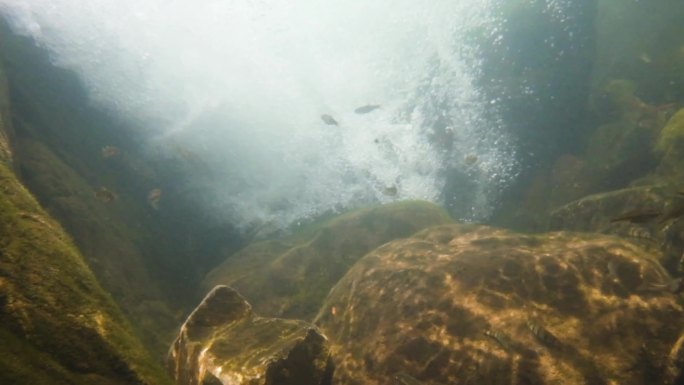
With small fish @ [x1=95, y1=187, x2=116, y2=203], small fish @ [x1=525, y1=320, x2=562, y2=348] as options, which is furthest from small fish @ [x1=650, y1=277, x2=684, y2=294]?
small fish @ [x1=95, y1=187, x2=116, y2=203]

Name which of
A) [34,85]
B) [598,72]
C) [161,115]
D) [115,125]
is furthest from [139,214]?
[598,72]

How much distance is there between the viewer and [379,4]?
3058cm

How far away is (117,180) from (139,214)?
1.29m

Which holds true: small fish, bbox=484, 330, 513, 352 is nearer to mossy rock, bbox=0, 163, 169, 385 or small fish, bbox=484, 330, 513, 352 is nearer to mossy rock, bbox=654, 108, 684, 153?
mossy rock, bbox=0, 163, 169, 385

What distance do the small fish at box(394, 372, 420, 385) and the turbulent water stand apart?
7664 millimetres

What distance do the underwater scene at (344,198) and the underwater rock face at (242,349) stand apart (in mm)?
29

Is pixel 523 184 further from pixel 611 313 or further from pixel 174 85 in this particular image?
pixel 174 85

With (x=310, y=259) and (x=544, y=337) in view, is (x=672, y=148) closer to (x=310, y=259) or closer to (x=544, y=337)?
(x=544, y=337)

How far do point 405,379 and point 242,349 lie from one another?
1.80 meters

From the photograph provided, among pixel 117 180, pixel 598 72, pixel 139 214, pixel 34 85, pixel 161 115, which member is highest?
pixel 34 85

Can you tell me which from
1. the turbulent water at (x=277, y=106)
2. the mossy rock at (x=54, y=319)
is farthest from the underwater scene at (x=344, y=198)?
the turbulent water at (x=277, y=106)

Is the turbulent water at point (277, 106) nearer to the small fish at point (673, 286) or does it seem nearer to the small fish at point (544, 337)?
the small fish at point (673, 286)

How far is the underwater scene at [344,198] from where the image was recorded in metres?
3.87

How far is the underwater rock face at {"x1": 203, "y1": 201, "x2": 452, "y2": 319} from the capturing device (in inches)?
326
